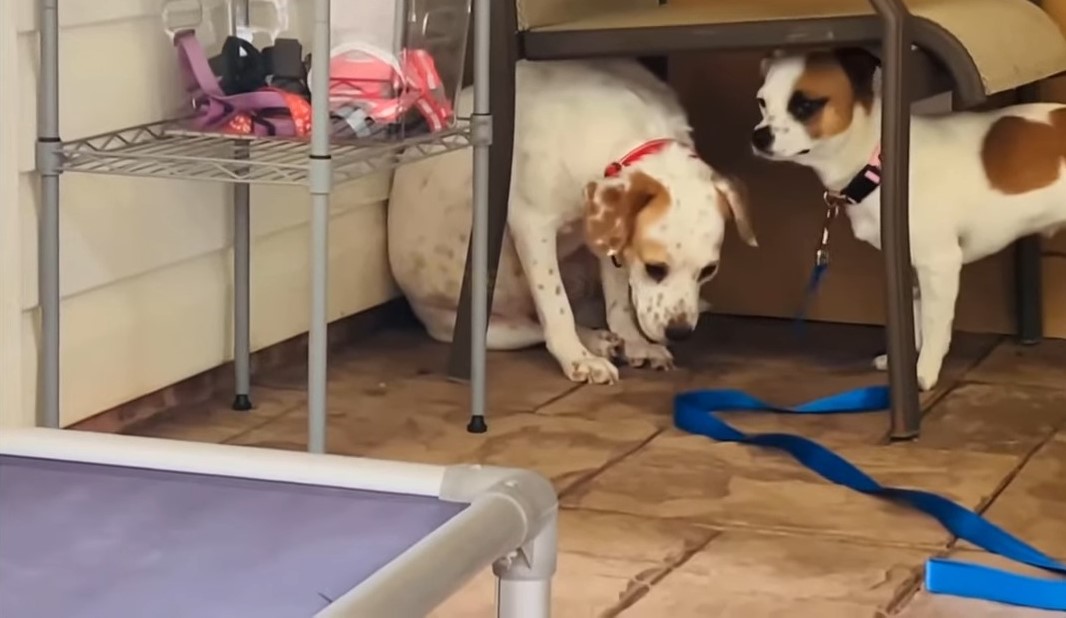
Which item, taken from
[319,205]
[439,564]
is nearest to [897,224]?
[319,205]

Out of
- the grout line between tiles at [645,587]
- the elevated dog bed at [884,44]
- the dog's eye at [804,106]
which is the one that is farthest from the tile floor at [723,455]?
the dog's eye at [804,106]

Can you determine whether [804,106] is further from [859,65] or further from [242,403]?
[242,403]

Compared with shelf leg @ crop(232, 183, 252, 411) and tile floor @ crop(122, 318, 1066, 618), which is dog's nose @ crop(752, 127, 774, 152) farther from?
shelf leg @ crop(232, 183, 252, 411)

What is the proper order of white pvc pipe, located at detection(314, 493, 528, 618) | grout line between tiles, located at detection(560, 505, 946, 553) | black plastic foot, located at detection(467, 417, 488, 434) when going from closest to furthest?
white pvc pipe, located at detection(314, 493, 528, 618) < grout line between tiles, located at detection(560, 505, 946, 553) < black plastic foot, located at detection(467, 417, 488, 434)

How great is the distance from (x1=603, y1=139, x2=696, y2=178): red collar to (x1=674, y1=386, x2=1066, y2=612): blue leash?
1.16 feet

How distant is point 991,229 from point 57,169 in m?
1.38

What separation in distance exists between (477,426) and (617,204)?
41 centimetres

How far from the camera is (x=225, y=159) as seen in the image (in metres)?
2.07

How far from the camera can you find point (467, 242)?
2.85 metres

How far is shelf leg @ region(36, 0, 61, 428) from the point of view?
80.4 inches

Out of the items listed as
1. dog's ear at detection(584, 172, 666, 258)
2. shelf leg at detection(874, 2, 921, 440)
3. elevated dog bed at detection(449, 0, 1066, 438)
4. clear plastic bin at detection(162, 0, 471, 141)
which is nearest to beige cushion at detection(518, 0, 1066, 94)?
elevated dog bed at detection(449, 0, 1066, 438)

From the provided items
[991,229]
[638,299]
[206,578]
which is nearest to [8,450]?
[206,578]

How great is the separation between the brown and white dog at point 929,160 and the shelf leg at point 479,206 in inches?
18.0

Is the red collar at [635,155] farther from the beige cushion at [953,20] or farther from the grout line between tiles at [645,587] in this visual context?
the grout line between tiles at [645,587]
